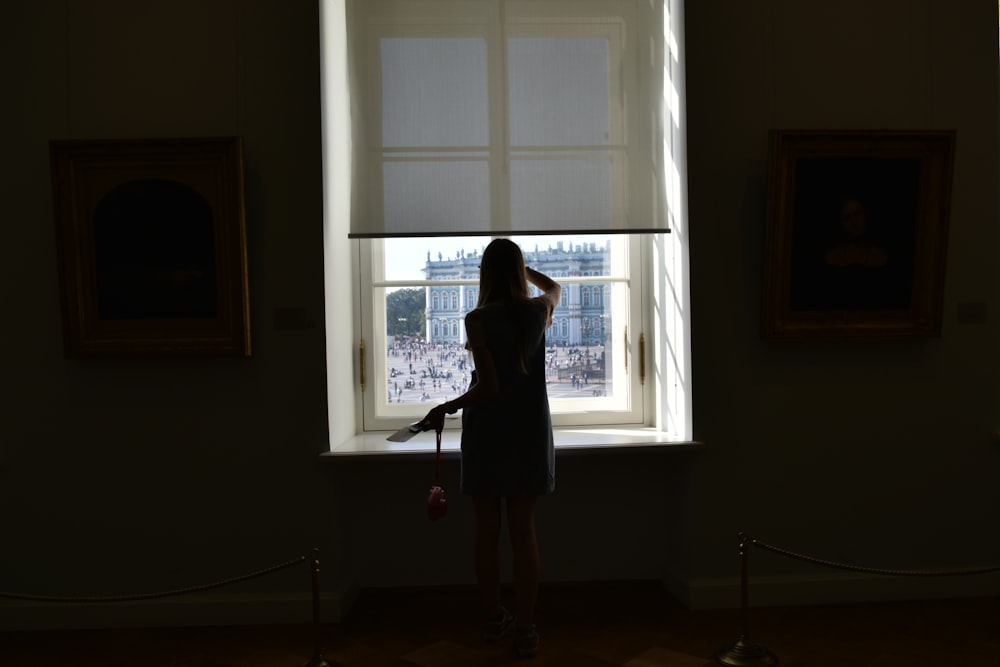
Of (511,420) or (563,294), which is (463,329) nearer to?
(563,294)

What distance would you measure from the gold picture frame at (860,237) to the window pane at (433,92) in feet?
5.00

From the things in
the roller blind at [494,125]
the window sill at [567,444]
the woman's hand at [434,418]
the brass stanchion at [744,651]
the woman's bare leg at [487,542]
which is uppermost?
the roller blind at [494,125]

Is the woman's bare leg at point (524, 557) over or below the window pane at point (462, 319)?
→ below

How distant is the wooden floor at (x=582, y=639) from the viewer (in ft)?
11.2

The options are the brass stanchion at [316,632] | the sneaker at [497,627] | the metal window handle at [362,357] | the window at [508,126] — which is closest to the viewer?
the brass stanchion at [316,632]

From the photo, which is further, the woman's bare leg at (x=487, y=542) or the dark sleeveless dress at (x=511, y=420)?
the woman's bare leg at (x=487, y=542)

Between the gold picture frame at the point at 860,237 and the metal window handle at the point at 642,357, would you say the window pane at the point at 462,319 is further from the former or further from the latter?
the gold picture frame at the point at 860,237

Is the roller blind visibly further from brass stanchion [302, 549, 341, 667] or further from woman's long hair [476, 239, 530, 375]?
brass stanchion [302, 549, 341, 667]

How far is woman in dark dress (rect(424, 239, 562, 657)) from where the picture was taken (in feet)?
11.0

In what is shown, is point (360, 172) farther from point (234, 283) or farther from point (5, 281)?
point (5, 281)

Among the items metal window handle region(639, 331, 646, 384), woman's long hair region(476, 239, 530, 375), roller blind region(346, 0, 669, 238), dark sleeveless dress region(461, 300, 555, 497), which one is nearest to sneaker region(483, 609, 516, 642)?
dark sleeveless dress region(461, 300, 555, 497)

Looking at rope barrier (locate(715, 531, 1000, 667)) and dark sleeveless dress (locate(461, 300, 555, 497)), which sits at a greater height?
dark sleeveless dress (locate(461, 300, 555, 497))

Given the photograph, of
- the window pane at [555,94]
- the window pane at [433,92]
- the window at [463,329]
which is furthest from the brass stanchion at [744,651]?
the window pane at [433,92]

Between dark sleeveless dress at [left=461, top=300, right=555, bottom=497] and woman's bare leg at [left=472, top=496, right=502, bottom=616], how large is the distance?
0.33ft
